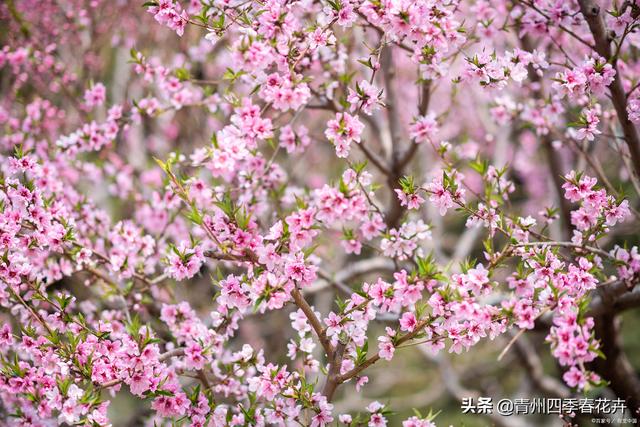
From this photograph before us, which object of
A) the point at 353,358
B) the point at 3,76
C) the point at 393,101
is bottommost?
the point at 353,358

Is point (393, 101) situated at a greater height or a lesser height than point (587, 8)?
greater

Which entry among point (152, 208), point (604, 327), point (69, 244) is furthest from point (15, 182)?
point (604, 327)

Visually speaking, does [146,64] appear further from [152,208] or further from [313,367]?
[313,367]

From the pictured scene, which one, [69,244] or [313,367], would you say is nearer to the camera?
[313,367]

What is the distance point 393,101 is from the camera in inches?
→ 178

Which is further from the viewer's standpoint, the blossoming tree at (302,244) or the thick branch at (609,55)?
the thick branch at (609,55)

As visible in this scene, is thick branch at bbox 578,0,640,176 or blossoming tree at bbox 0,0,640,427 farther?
thick branch at bbox 578,0,640,176

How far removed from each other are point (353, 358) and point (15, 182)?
1914mm

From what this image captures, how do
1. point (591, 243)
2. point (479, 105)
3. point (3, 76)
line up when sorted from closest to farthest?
point (591, 243)
point (3, 76)
point (479, 105)

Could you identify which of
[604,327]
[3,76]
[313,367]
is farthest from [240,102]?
[3,76]

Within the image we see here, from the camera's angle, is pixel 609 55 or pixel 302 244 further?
pixel 609 55

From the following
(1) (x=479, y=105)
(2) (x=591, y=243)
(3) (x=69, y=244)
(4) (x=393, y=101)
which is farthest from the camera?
(1) (x=479, y=105)

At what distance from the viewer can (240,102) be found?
317 centimetres

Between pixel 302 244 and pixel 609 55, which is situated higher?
pixel 609 55
